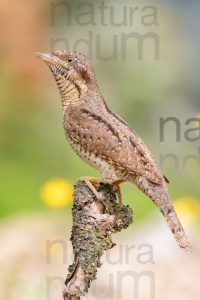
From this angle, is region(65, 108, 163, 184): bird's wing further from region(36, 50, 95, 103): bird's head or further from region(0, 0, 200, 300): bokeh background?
region(0, 0, 200, 300): bokeh background

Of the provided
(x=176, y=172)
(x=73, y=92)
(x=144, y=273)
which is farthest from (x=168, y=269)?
(x=73, y=92)

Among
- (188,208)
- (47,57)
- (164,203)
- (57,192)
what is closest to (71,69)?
(47,57)

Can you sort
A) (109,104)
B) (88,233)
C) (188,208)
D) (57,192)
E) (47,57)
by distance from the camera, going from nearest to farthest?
(88,233), (47,57), (57,192), (188,208), (109,104)

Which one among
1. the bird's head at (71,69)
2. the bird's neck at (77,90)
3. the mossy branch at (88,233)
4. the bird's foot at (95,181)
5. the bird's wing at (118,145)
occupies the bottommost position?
the mossy branch at (88,233)

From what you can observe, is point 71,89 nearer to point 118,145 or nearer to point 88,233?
point 118,145

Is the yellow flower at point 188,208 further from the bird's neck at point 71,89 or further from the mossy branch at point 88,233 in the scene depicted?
the mossy branch at point 88,233

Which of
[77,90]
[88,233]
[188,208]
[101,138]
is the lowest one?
[88,233]

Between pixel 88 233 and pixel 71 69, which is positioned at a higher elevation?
pixel 71 69

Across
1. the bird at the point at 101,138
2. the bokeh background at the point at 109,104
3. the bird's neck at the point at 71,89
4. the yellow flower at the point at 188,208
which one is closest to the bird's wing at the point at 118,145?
the bird at the point at 101,138
